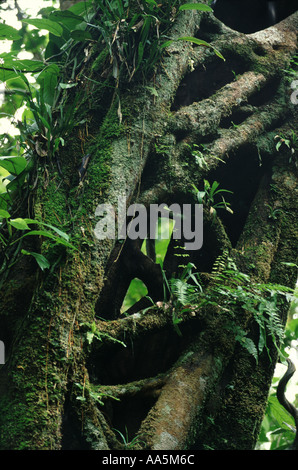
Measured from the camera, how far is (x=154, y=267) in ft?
8.53

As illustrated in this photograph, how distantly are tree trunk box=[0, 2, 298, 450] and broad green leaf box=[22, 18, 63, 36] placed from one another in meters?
0.24

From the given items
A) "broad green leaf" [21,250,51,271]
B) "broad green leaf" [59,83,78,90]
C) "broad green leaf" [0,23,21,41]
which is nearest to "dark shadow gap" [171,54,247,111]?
"broad green leaf" [59,83,78,90]

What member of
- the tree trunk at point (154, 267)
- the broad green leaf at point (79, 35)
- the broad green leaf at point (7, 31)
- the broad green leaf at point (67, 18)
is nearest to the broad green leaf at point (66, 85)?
the tree trunk at point (154, 267)

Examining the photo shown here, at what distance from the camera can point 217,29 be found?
3.67m

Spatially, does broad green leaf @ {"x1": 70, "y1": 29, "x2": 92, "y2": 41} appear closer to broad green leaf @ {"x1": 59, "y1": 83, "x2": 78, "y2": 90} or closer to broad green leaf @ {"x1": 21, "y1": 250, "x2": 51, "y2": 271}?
broad green leaf @ {"x1": 59, "y1": 83, "x2": 78, "y2": 90}

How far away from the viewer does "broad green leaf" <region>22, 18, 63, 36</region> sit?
109 inches

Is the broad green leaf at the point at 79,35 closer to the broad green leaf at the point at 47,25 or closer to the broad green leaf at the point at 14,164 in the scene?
the broad green leaf at the point at 47,25

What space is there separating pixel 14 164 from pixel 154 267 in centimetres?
100

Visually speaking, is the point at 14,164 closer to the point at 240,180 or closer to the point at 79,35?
the point at 79,35

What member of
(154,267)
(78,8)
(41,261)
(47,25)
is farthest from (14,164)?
(78,8)

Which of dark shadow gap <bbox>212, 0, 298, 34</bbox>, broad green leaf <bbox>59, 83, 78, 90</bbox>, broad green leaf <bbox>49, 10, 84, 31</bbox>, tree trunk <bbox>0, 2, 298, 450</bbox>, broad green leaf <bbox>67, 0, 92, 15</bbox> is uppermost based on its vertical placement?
dark shadow gap <bbox>212, 0, 298, 34</bbox>

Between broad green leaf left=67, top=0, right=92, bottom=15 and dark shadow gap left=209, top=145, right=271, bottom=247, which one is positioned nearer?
broad green leaf left=67, top=0, right=92, bottom=15

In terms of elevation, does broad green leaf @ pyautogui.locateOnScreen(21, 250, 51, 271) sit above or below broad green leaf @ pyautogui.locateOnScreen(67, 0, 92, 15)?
below

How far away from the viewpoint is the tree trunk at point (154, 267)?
1948 millimetres
